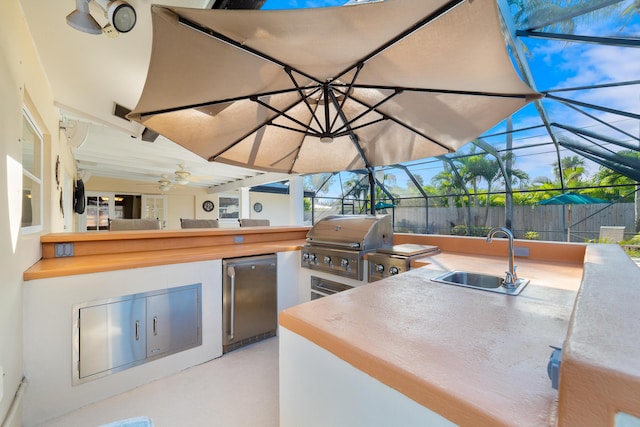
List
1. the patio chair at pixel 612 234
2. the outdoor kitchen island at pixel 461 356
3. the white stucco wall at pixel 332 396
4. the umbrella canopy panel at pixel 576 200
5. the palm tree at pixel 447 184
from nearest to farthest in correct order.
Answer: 1. the outdoor kitchen island at pixel 461 356
2. the white stucco wall at pixel 332 396
3. the patio chair at pixel 612 234
4. the umbrella canopy panel at pixel 576 200
5. the palm tree at pixel 447 184

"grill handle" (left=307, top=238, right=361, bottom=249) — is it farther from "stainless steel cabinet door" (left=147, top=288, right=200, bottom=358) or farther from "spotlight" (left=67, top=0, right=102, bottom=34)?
"spotlight" (left=67, top=0, right=102, bottom=34)

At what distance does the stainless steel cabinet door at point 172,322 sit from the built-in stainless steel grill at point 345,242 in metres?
1.17

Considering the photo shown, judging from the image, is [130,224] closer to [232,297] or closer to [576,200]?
[232,297]

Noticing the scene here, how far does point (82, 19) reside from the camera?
150cm

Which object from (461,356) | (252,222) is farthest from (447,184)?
(461,356)

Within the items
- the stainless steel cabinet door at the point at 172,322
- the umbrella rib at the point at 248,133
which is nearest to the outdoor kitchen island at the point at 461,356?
the stainless steel cabinet door at the point at 172,322

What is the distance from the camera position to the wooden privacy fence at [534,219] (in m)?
6.36

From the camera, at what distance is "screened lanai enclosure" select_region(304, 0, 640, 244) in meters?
3.32

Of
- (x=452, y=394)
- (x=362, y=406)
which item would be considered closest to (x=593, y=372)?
(x=452, y=394)

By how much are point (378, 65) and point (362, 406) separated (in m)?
1.87

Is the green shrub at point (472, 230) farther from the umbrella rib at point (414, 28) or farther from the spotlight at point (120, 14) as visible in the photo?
the spotlight at point (120, 14)

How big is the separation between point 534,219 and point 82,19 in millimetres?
9652

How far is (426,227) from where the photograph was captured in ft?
29.7

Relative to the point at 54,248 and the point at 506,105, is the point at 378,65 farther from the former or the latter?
the point at 54,248
